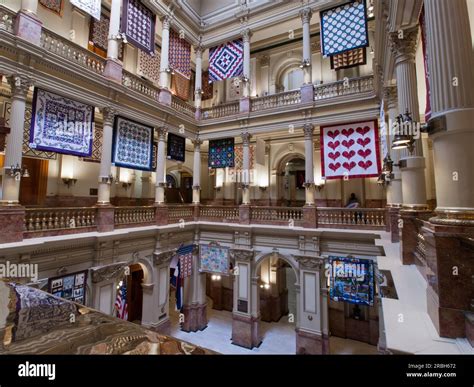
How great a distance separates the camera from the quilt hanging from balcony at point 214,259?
12.5 m

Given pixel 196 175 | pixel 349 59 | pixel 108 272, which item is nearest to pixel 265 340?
pixel 108 272

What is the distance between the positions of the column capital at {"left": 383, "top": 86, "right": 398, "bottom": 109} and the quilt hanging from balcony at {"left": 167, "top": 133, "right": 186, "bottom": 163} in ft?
29.8

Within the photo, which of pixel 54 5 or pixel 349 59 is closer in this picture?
pixel 54 5

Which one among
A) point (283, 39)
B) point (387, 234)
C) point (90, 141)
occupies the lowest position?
point (387, 234)

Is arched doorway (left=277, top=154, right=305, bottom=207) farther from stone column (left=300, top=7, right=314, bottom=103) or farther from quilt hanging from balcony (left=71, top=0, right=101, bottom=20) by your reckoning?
quilt hanging from balcony (left=71, top=0, right=101, bottom=20)

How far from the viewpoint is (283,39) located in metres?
14.6

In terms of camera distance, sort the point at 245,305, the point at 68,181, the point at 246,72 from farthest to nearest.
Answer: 1. the point at 246,72
2. the point at 245,305
3. the point at 68,181

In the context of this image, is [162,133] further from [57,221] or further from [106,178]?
[57,221]

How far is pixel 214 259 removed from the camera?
1278cm

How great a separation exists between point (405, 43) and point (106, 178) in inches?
371

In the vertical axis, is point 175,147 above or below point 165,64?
below
